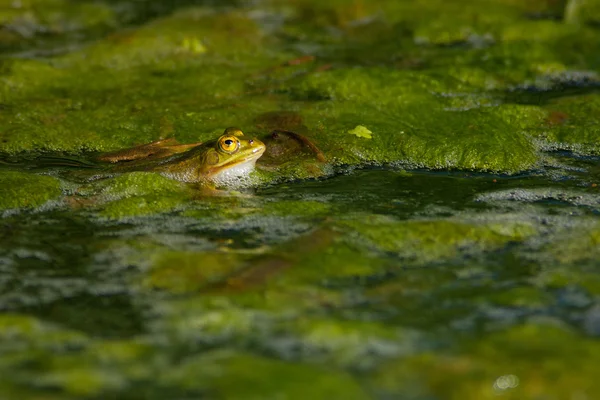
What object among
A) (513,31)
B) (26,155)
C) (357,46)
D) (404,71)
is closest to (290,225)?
(26,155)

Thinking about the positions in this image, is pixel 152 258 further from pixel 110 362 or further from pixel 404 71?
pixel 404 71

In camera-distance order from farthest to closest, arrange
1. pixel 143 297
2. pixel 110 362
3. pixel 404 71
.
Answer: pixel 404 71 → pixel 143 297 → pixel 110 362

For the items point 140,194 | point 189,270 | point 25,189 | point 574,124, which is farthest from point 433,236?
point 25,189

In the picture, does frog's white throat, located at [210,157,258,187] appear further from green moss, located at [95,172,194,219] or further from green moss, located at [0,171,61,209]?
green moss, located at [0,171,61,209]

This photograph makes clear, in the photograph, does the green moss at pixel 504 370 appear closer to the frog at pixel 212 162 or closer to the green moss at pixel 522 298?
the green moss at pixel 522 298

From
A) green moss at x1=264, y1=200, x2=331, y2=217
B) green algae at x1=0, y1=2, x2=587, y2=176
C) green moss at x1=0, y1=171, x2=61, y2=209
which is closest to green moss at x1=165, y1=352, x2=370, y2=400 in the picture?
green moss at x1=264, y1=200, x2=331, y2=217

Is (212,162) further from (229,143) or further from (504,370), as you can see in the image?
(504,370)
